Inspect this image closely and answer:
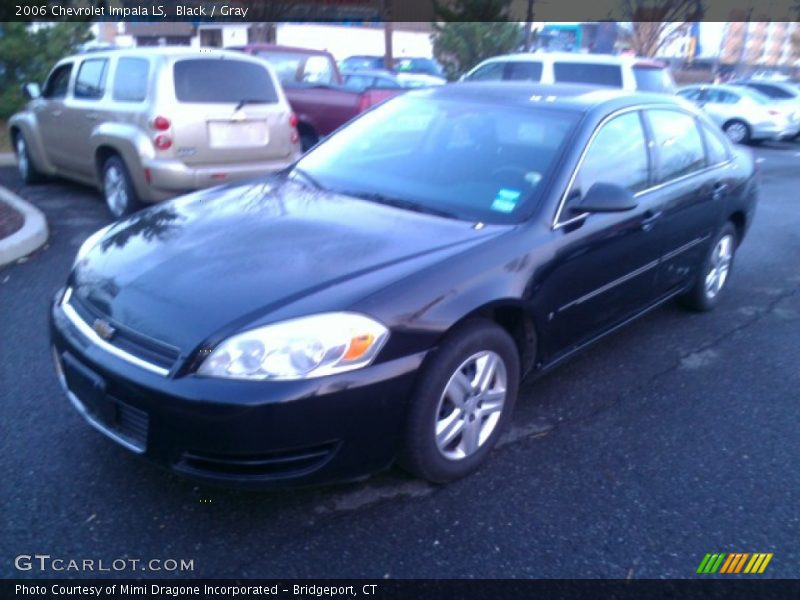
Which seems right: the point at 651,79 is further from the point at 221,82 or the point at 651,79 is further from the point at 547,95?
the point at 547,95

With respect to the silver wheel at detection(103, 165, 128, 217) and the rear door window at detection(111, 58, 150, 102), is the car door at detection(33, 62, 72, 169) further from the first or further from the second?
the rear door window at detection(111, 58, 150, 102)

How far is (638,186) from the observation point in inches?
158

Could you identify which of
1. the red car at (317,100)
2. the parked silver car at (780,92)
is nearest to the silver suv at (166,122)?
the red car at (317,100)

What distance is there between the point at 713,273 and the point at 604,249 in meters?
1.96

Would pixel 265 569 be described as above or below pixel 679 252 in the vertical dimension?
below

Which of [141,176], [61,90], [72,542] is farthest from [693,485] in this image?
[61,90]

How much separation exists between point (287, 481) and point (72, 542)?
2.61 feet

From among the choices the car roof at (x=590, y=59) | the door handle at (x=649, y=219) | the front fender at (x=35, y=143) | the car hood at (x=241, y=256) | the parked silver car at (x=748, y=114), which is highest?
the car roof at (x=590, y=59)

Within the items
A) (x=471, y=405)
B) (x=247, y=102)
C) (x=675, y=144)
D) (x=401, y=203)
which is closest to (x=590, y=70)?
(x=247, y=102)

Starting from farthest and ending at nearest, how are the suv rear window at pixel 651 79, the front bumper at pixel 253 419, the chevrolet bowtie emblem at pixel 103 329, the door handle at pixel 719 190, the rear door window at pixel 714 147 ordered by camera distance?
1. the suv rear window at pixel 651 79
2. the rear door window at pixel 714 147
3. the door handle at pixel 719 190
4. the chevrolet bowtie emblem at pixel 103 329
5. the front bumper at pixel 253 419

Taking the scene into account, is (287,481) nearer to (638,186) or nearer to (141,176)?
(638,186)

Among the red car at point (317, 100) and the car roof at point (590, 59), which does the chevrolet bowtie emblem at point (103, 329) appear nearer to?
the red car at point (317, 100)

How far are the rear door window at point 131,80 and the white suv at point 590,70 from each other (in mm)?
5136

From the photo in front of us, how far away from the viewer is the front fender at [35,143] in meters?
8.35
